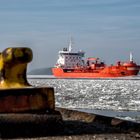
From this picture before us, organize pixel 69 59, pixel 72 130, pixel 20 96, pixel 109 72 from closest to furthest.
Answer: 1. pixel 20 96
2. pixel 72 130
3. pixel 109 72
4. pixel 69 59

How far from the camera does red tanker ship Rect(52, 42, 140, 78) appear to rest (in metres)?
120

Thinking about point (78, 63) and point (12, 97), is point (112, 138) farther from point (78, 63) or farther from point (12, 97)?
point (78, 63)

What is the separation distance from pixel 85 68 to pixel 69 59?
10.1 m

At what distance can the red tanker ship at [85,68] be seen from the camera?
395 feet

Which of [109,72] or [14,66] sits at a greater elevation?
[14,66]

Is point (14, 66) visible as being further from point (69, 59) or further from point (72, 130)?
point (69, 59)

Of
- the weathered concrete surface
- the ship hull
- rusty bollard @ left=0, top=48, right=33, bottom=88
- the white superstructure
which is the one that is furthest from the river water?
the white superstructure

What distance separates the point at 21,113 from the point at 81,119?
284cm

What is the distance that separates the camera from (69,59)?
132750 mm

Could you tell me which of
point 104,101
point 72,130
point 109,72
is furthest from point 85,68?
point 72,130

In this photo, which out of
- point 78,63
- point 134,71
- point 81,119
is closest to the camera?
point 81,119

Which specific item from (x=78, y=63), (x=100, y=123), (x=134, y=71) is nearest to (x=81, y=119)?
(x=100, y=123)

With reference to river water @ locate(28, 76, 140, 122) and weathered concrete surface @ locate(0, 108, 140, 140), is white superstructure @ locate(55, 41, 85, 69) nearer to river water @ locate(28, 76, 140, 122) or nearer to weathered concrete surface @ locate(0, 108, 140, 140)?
river water @ locate(28, 76, 140, 122)

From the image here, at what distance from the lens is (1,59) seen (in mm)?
8086
